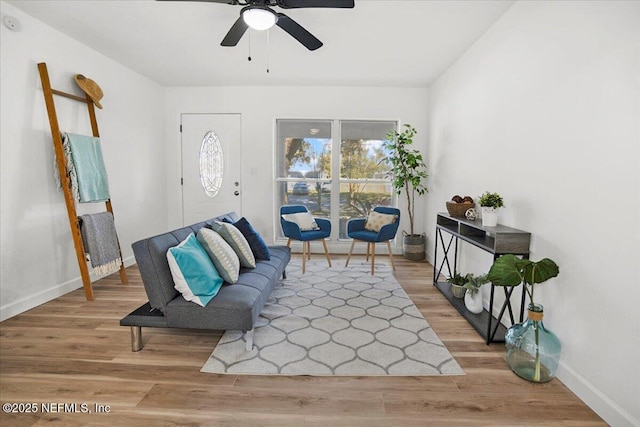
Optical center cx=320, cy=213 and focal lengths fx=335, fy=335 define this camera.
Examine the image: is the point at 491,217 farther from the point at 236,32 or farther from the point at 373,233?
the point at 236,32

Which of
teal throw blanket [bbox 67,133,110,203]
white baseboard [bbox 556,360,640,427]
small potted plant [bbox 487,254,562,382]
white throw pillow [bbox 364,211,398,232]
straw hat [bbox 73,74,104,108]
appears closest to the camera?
white baseboard [bbox 556,360,640,427]

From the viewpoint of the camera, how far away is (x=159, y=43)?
347cm

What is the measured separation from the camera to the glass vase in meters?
1.91

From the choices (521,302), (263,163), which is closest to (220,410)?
(521,302)

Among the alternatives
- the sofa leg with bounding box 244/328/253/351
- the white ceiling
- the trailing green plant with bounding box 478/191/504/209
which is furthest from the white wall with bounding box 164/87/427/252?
the sofa leg with bounding box 244/328/253/351

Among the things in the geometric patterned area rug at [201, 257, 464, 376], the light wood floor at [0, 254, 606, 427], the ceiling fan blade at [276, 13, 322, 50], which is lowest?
the light wood floor at [0, 254, 606, 427]

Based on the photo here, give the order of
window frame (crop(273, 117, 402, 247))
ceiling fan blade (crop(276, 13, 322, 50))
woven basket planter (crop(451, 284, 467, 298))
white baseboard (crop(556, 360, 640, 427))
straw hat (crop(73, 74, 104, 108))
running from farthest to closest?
1. window frame (crop(273, 117, 402, 247))
2. straw hat (crop(73, 74, 104, 108))
3. woven basket planter (crop(451, 284, 467, 298))
4. ceiling fan blade (crop(276, 13, 322, 50))
5. white baseboard (crop(556, 360, 640, 427))

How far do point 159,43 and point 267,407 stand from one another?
3553 millimetres

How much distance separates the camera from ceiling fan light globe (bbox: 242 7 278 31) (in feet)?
7.29

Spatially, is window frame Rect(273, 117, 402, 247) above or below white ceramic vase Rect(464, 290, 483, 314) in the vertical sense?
above

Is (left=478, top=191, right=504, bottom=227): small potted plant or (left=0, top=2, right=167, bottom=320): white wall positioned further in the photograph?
(left=0, top=2, right=167, bottom=320): white wall

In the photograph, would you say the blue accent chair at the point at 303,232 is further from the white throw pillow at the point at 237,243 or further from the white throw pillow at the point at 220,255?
the white throw pillow at the point at 220,255

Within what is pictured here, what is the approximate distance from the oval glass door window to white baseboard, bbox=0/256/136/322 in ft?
6.74

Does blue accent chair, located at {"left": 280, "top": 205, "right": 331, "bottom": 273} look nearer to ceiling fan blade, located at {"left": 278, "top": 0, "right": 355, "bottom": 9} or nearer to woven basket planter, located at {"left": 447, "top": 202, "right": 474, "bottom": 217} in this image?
woven basket planter, located at {"left": 447, "top": 202, "right": 474, "bottom": 217}
